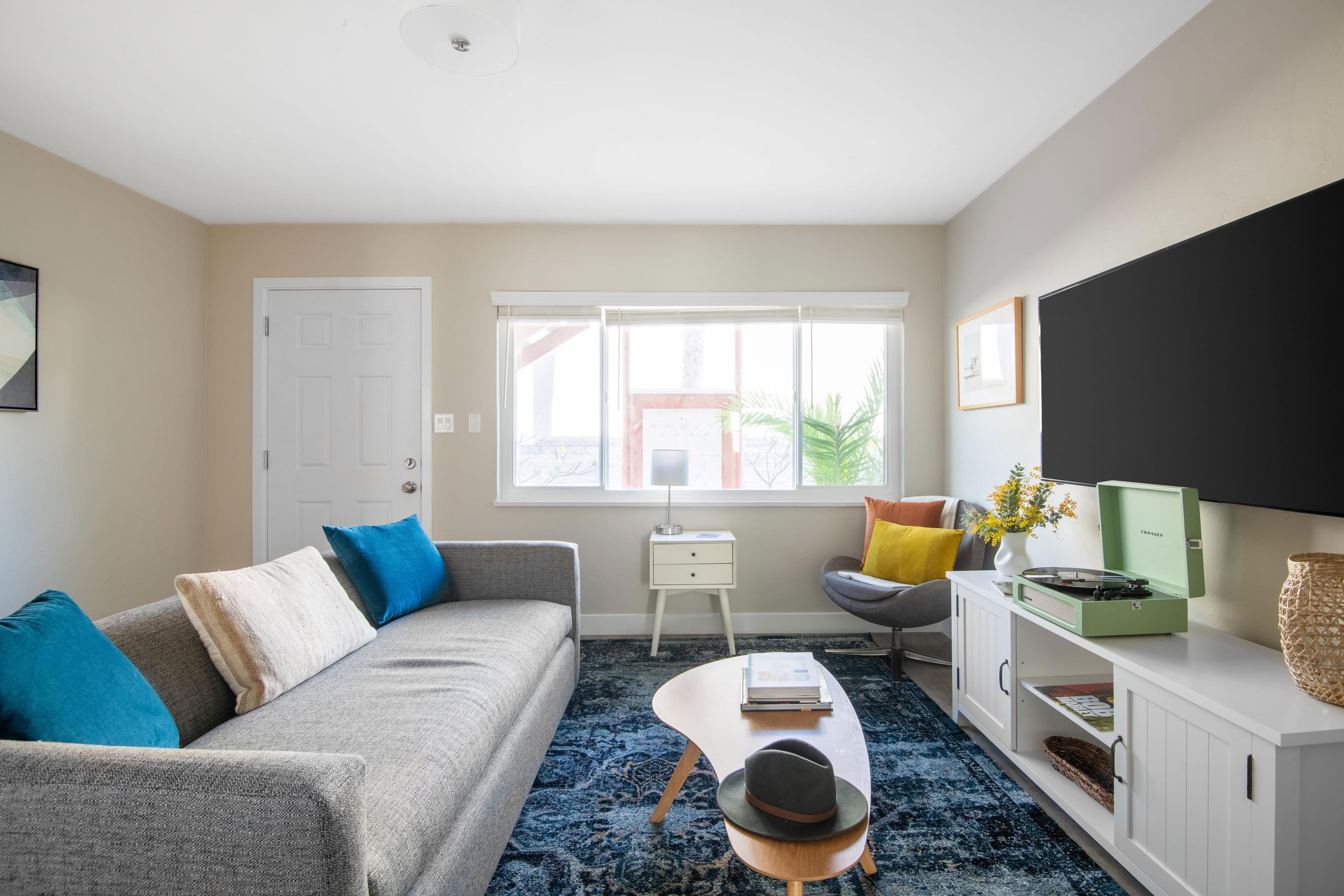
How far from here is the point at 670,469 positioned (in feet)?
11.2

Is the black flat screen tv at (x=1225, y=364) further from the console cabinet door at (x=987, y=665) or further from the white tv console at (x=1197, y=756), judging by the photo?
the console cabinet door at (x=987, y=665)

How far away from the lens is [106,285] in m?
3.02

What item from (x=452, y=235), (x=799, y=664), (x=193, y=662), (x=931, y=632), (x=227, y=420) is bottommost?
(x=931, y=632)

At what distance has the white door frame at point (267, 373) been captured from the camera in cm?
365

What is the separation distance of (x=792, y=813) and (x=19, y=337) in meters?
3.51

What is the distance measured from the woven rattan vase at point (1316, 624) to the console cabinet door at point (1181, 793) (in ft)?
0.72

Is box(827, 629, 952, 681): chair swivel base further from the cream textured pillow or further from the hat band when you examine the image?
the cream textured pillow

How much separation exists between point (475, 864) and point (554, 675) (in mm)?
919

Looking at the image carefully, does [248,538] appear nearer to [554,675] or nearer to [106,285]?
[106,285]

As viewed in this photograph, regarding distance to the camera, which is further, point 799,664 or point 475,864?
point 799,664

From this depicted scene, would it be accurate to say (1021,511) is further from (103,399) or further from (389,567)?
(103,399)

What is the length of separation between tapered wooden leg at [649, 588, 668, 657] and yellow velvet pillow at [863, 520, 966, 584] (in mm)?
1063

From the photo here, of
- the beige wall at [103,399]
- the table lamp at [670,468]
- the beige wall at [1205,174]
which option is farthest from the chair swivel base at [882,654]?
the beige wall at [103,399]

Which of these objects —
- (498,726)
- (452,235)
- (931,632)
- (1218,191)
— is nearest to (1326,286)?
(1218,191)
